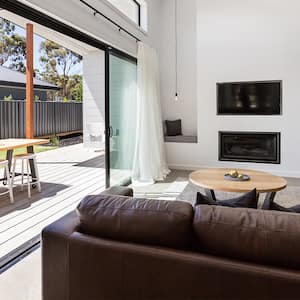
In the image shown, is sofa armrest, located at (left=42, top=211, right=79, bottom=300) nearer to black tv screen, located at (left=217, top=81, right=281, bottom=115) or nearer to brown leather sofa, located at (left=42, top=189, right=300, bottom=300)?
brown leather sofa, located at (left=42, top=189, right=300, bottom=300)

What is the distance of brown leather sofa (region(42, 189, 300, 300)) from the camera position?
1.16 m

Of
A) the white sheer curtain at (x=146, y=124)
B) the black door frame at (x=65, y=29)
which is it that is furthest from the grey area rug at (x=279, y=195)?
the black door frame at (x=65, y=29)

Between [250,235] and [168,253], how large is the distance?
35cm

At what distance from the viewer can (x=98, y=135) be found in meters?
8.07

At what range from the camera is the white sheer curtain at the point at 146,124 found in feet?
16.3

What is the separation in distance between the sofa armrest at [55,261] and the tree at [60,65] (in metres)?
8.77

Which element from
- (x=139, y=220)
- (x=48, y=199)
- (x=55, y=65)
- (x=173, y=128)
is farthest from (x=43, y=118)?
(x=139, y=220)

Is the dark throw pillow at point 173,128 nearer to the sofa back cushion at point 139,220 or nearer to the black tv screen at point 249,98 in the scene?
the black tv screen at point 249,98

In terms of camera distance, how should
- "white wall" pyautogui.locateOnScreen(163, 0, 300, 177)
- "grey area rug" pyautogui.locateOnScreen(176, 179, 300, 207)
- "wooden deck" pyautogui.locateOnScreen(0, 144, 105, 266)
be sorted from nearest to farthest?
"wooden deck" pyautogui.locateOnScreen(0, 144, 105, 266)
"grey area rug" pyautogui.locateOnScreen(176, 179, 300, 207)
"white wall" pyautogui.locateOnScreen(163, 0, 300, 177)

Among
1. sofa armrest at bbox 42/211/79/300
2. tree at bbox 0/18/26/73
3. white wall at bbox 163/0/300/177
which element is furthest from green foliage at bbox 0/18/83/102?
sofa armrest at bbox 42/211/79/300

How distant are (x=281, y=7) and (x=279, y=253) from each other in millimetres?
5212

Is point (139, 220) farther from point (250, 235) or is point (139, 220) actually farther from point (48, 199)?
point (48, 199)

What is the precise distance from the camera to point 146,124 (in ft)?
16.6

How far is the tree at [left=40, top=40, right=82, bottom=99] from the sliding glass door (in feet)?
17.5
